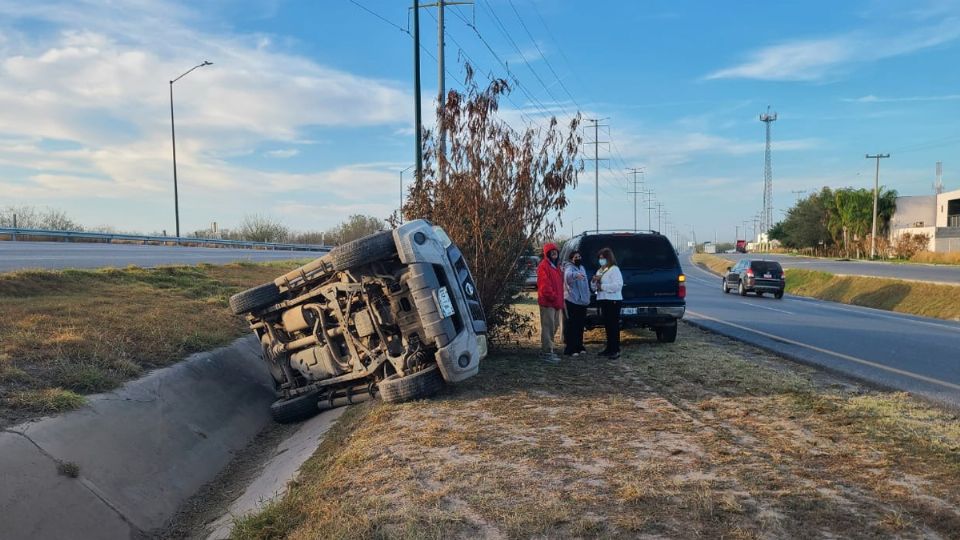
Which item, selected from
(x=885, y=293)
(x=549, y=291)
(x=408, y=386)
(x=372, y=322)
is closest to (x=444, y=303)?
(x=372, y=322)

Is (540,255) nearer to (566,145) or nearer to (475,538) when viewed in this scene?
(566,145)

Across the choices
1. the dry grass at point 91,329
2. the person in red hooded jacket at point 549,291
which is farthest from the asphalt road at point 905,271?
the dry grass at point 91,329

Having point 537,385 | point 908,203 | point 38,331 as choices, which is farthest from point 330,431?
point 908,203

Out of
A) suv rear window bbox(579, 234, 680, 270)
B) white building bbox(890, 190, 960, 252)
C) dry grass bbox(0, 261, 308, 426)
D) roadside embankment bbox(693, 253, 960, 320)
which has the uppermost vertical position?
white building bbox(890, 190, 960, 252)

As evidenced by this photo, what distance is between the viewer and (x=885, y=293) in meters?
28.7

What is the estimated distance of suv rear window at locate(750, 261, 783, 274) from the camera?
2958 cm

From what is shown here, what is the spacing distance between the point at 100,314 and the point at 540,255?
6.30 meters

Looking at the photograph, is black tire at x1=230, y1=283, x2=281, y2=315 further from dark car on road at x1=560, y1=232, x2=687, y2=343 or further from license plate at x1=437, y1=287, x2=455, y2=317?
dark car on road at x1=560, y1=232, x2=687, y2=343

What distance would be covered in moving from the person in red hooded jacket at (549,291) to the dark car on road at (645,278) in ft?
4.58

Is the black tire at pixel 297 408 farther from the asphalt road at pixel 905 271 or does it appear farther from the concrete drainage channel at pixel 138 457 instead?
the asphalt road at pixel 905 271

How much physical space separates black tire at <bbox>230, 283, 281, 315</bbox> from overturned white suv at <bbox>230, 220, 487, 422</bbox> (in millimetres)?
11

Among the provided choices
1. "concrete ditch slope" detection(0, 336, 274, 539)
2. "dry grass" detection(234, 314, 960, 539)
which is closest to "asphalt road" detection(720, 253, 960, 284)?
"dry grass" detection(234, 314, 960, 539)

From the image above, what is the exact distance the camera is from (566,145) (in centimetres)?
1011

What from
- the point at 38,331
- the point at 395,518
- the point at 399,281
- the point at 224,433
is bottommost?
the point at 224,433
